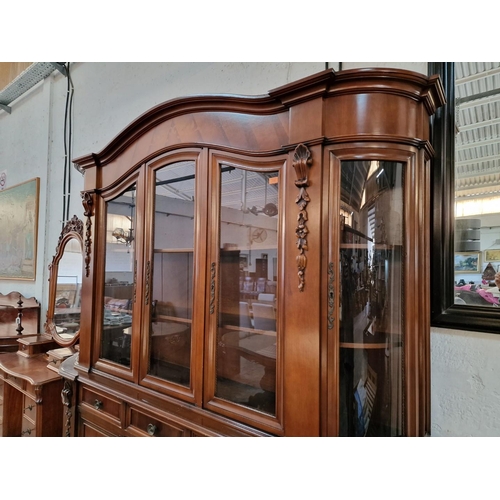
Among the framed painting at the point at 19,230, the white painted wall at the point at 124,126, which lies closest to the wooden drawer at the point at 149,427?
the white painted wall at the point at 124,126

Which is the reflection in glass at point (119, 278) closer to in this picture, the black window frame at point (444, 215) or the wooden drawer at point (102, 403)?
the wooden drawer at point (102, 403)

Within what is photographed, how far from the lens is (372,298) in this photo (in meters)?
0.97

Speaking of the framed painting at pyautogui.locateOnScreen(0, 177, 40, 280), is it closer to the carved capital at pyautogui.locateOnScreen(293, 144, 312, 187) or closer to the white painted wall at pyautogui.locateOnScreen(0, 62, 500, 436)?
the white painted wall at pyautogui.locateOnScreen(0, 62, 500, 436)

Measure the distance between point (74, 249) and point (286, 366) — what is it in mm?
1948

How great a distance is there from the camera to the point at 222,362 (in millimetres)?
1098

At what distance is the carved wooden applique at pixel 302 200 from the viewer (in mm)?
914

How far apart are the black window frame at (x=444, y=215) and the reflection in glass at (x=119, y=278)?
48.2 inches

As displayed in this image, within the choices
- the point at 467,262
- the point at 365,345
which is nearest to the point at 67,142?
the point at 365,345

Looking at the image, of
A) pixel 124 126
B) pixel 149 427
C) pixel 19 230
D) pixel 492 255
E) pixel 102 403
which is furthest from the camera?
pixel 19 230

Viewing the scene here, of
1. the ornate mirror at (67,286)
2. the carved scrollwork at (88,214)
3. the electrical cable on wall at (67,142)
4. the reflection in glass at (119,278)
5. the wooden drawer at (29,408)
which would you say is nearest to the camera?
the reflection in glass at (119,278)

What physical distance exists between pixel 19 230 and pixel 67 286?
4.01 ft

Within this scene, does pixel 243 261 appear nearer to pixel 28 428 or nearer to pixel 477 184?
pixel 477 184
